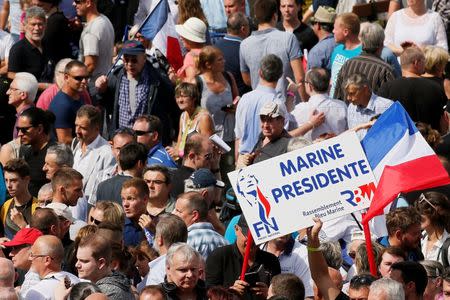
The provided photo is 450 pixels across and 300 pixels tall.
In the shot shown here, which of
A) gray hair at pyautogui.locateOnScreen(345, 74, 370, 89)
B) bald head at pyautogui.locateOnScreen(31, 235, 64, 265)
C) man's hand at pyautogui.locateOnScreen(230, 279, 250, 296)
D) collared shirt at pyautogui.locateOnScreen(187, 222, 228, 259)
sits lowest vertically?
gray hair at pyautogui.locateOnScreen(345, 74, 370, 89)

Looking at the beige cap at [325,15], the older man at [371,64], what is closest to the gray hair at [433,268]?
the older man at [371,64]

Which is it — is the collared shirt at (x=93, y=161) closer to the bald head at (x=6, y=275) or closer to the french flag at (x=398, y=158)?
the french flag at (x=398, y=158)

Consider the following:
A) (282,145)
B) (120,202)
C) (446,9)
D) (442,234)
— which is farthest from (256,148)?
(446,9)

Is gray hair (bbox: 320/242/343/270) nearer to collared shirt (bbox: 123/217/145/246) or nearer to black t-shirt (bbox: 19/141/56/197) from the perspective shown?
collared shirt (bbox: 123/217/145/246)

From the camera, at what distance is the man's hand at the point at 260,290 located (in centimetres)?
1179

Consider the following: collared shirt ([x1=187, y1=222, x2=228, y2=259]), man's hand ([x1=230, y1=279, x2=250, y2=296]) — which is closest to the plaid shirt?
collared shirt ([x1=187, y1=222, x2=228, y2=259])

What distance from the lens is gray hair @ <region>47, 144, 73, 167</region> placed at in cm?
1489

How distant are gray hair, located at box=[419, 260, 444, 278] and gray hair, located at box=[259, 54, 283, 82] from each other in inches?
180

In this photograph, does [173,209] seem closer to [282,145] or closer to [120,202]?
[120,202]

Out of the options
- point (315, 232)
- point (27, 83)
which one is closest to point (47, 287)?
point (315, 232)

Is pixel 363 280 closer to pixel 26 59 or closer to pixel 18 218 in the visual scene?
pixel 18 218

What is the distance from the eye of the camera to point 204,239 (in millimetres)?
12648

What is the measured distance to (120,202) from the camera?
551 inches

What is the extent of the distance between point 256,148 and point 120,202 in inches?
94.8
